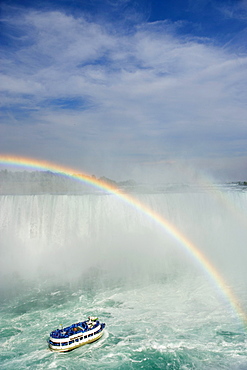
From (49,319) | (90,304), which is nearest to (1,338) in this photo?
(49,319)

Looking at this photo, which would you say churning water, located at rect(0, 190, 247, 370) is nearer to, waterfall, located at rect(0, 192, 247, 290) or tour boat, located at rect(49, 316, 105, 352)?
waterfall, located at rect(0, 192, 247, 290)

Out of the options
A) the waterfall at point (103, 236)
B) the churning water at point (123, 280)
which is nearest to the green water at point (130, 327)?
A: the churning water at point (123, 280)

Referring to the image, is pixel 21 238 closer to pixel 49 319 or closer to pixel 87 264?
pixel 87 264

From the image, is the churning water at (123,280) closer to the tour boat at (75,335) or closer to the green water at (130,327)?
the green water at (130,327)

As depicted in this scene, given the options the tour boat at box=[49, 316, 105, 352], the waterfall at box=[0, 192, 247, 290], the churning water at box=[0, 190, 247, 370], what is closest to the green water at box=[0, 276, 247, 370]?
the churning water at box=[0, 190, 247, 370]

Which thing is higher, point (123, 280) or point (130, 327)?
point (123, 280)

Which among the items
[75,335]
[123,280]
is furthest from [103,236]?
[75,335]

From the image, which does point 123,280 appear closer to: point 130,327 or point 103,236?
point 130,327
